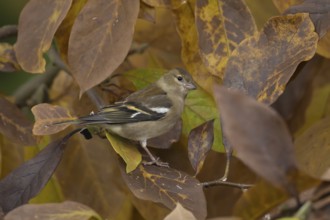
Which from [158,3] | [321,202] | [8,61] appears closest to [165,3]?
[158,3]

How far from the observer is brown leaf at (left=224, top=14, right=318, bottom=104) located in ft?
6.02

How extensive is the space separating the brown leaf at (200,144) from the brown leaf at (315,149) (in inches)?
11.7

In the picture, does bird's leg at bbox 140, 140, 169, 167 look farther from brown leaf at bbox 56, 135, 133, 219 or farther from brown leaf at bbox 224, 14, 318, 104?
brown leaf at bbox 224, 14, 318, 104

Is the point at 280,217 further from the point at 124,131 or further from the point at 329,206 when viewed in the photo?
the point at 124,131

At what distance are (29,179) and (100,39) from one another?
1.21 feet

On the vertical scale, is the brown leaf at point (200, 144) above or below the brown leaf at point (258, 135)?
below

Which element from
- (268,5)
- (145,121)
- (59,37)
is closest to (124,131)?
(145,121)

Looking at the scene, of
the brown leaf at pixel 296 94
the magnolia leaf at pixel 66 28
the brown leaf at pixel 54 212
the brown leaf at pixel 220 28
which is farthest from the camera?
the brown leaf at pixel 296 94

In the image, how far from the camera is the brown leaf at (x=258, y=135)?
1193 mm

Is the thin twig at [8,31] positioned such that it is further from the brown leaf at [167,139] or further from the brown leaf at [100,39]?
the brown leaf at [100,39]

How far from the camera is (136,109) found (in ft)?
8.63

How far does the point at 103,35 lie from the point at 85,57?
73mm

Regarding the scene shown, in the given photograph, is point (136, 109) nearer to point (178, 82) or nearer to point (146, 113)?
point (146, 113)

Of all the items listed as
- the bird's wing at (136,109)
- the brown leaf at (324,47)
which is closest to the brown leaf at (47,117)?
the bird's wing at (136,109)
